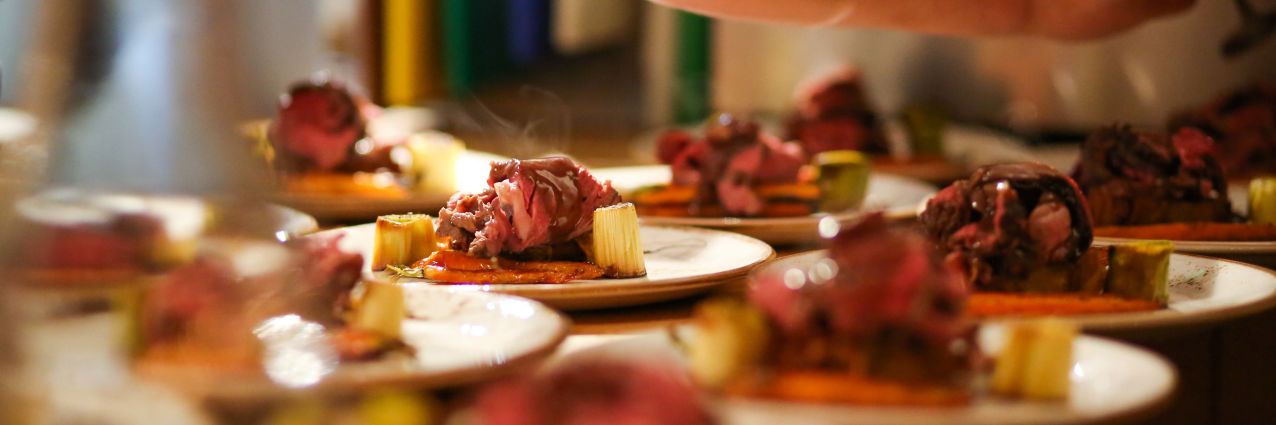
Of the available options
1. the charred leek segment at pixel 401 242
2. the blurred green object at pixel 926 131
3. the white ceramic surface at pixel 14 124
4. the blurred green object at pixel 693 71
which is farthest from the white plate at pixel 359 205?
the blurred green object at pixel 693 71

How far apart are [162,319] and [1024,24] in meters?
1.59

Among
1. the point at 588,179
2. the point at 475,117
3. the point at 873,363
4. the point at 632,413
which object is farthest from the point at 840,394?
the point at 475,117

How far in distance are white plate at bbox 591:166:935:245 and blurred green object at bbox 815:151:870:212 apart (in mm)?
27

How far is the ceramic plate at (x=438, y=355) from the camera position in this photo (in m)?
0.88

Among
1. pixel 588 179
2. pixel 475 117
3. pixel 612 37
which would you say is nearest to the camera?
pixel 588 179

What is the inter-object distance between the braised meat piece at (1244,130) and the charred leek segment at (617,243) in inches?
47.6

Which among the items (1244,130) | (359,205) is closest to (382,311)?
(359,205)

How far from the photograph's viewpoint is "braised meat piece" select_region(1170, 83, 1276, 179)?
7.55 feet

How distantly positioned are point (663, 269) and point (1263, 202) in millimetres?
827

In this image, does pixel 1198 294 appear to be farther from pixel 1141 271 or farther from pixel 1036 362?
pixel 1036 362

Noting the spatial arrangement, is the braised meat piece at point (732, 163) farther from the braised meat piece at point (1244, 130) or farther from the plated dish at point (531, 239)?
the braised meat piece at point (1244, 130)

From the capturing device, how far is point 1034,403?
950 mm

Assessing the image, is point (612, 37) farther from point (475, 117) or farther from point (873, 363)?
point (873, 363)

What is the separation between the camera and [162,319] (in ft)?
3.11
